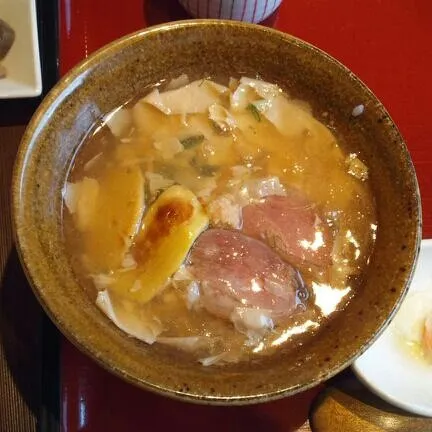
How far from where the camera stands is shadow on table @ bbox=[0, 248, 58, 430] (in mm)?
1477

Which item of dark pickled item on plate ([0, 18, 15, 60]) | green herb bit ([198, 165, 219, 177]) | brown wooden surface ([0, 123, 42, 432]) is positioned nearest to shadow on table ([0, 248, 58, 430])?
brown wooden surface ([0, 123, 42, 432])

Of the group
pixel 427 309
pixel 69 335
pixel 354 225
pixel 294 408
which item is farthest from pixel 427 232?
pixel 69 335

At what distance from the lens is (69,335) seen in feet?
3.97

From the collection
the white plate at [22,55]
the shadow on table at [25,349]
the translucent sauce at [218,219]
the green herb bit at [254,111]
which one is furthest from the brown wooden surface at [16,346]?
the green herb bit at [254,111]

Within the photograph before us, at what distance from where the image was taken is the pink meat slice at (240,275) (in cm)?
139

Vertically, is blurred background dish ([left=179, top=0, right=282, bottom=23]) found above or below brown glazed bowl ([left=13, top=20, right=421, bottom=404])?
above

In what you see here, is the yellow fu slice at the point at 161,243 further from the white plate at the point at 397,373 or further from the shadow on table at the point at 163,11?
the shadow on table at the point at 163,11

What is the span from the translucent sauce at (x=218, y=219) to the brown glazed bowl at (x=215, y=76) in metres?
0.04

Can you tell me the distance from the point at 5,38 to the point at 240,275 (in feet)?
3.61

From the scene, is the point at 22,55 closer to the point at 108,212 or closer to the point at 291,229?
the point at 108,212

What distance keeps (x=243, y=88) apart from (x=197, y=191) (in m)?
0.34

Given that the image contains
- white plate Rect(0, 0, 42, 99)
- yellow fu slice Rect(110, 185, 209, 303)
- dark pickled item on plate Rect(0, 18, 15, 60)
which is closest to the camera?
yellow fu slice Rect(110, 185, 209, 303)

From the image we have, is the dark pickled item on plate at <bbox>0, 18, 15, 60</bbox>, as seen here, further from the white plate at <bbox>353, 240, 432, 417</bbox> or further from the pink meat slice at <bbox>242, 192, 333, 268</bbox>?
the white plate at <bbox>353, 240, 432, 417</bbox>

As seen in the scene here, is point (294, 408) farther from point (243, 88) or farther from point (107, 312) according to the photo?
point (243, 88)
